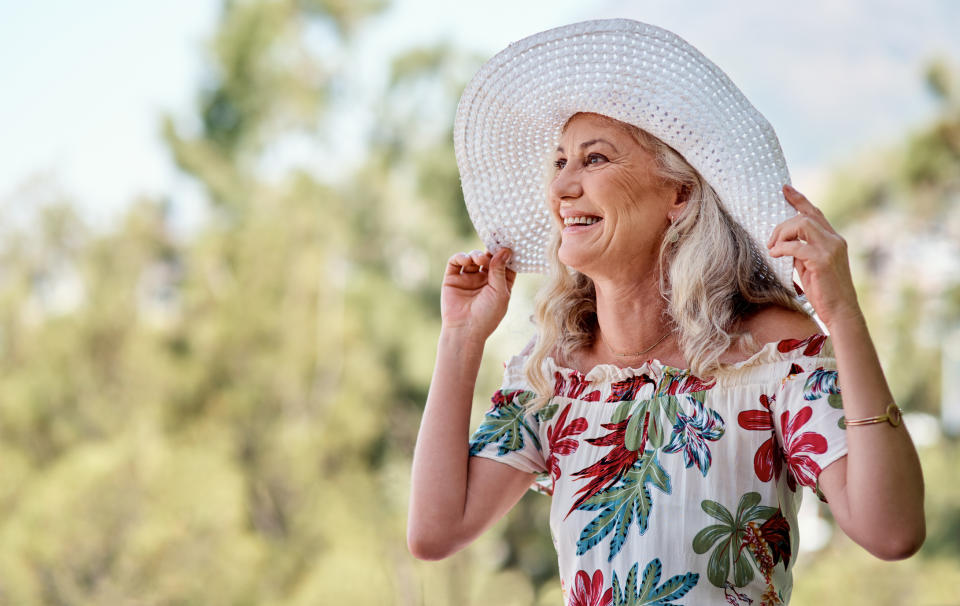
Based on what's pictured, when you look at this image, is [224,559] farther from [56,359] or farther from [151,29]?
[151,29]

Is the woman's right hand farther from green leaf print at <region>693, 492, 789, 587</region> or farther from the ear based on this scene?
green leaf print at <region>693, 492, 789, 587</region>

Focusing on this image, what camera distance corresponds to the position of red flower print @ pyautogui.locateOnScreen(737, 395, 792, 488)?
1411 mm

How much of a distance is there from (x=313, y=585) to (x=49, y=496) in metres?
1.98

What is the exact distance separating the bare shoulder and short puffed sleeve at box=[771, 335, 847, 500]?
42mm

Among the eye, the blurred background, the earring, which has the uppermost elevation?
the blurred background

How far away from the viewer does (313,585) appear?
7.81 m

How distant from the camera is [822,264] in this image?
1.27 m

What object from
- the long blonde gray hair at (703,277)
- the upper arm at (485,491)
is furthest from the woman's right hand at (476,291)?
the upper arm at (485,491)

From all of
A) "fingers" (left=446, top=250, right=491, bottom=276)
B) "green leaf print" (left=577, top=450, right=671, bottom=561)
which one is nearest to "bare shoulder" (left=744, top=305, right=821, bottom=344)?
"green leaf print" (left=577, top=450, right=671, bottom=561)

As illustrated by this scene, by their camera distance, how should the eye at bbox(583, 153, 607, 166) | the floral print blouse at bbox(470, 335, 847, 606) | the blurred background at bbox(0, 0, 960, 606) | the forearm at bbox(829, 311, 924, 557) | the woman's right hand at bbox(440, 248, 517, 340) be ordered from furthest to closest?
the blurred background at bbox(0, 0, 960, 606), the woman's right hand at bbox(440, 248, 517, 340), the eye at bbox(583, 153, 607, 166), the floral print blouse at bbox(470, 335, 847, 606), the forearm at bbox(829, 311, 924, 557)

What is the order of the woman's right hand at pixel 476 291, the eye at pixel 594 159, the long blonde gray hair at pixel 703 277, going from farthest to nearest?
the woman's right hand at pixel 476 291, the eye at pixel 594 159, the long blonde gray hair at pixel 703 277

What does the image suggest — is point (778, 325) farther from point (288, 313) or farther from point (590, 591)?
point (288, 313)

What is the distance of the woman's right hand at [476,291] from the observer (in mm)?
1706

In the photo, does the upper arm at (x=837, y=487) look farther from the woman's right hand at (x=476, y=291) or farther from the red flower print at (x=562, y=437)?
the woman's right hand at (x=476, y=291)
